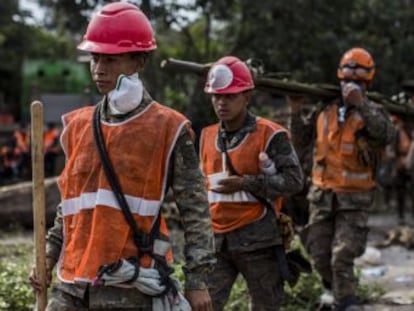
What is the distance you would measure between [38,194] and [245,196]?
204 cm

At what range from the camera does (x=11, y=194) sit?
1195 centimetres

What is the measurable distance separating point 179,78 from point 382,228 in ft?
13.6

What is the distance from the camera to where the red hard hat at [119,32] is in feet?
12.0

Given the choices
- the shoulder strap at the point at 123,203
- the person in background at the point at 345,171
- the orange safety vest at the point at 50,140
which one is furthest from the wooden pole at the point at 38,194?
the orange safety vest at the point at 50,140

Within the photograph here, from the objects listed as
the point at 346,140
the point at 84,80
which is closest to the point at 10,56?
the point at 84,80

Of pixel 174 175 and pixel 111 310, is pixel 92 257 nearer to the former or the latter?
pixel 111 310

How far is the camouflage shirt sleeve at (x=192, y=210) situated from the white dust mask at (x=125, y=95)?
0.75 ft

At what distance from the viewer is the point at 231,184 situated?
5.48 meters

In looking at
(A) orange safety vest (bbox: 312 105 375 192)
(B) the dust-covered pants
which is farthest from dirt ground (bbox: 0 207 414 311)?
(A) orange safety vest (bbox: 312 105 375 192)

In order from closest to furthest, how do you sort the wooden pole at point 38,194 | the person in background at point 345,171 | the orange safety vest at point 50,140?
the wooden pole at point 38,194 < the person in background at point 345,171 < the orange safety vest at point 50,140

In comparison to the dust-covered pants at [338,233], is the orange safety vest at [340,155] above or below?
above

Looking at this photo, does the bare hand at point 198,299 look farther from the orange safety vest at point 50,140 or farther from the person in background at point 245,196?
the orange safety vest at point 50,140

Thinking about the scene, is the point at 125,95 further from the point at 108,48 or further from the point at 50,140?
the point at 50,140

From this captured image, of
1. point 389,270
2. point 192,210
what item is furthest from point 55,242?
point 389,270
